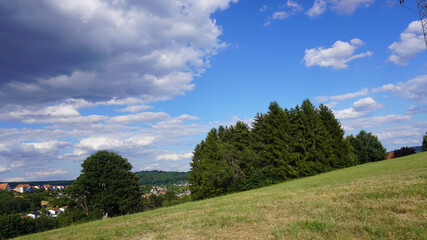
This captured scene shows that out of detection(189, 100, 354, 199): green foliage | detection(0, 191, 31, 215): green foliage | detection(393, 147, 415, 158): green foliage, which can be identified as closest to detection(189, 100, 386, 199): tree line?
detection(189, 100, 354, 199): green foliage

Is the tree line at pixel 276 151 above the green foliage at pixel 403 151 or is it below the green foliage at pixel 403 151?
above

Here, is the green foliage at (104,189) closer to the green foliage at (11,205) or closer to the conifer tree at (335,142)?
the conifer tree at (335,142)

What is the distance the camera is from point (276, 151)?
44.8m

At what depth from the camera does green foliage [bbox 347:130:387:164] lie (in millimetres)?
72062

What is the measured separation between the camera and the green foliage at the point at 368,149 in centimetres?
7206

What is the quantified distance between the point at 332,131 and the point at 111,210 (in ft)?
176

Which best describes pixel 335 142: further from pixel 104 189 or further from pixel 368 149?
pixel 104 189

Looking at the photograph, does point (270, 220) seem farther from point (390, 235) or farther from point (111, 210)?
point (111, 210)

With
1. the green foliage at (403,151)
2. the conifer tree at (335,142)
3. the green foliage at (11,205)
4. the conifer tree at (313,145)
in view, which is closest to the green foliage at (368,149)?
the green foliage at (403,151)

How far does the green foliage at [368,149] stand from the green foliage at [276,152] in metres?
27.5

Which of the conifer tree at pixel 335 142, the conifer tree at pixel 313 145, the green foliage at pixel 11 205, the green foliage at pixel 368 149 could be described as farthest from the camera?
the green foliage at pixel 11 205

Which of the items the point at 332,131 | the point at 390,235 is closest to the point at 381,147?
the point at 332,131

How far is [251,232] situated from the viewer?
571 cm

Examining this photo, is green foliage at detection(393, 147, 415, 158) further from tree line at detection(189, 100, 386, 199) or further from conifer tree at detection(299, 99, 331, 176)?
conifer tree at detection(299, 99, 331, 176)
